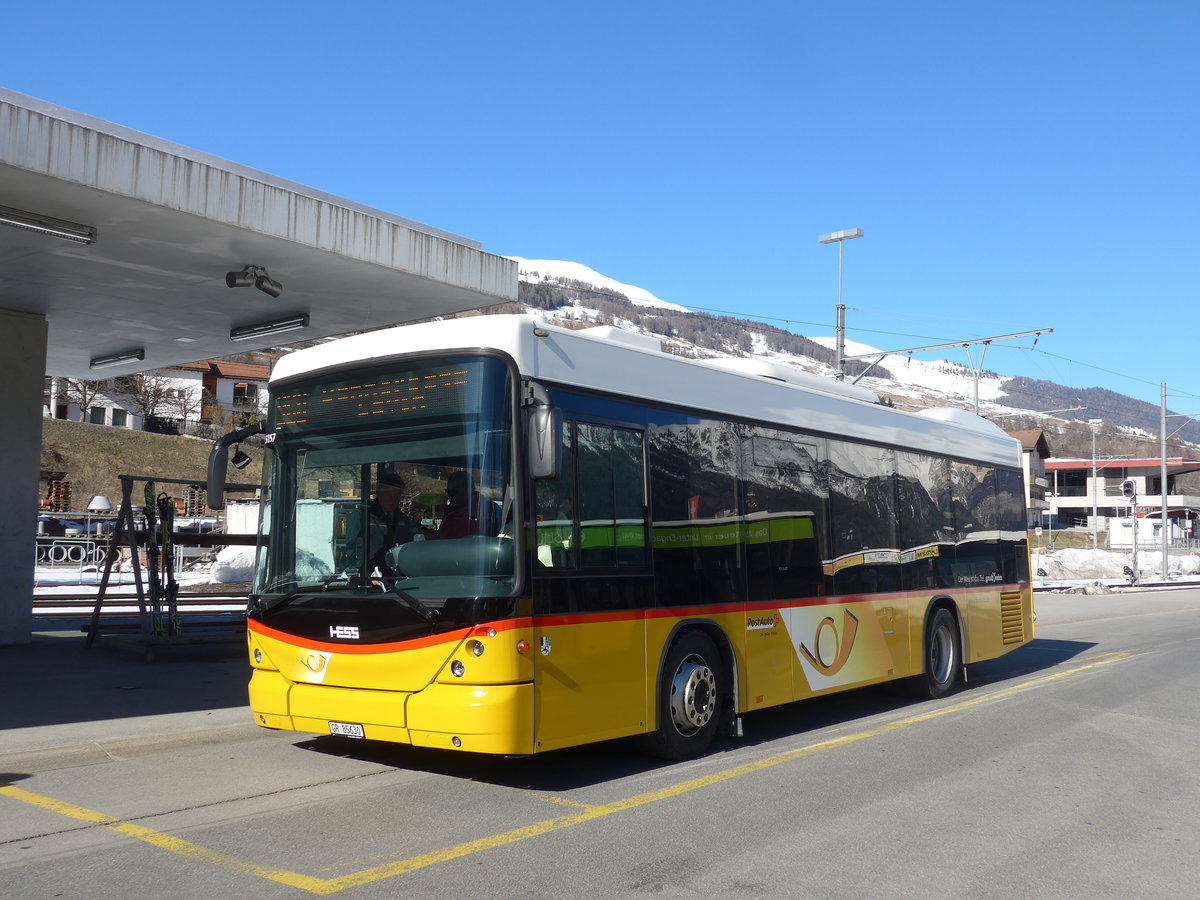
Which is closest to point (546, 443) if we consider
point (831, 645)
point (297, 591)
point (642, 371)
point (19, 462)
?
point (642, 371)

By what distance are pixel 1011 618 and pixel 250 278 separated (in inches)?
404

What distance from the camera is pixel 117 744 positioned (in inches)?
335

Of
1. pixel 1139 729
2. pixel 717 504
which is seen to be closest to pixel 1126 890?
pixel 717 504

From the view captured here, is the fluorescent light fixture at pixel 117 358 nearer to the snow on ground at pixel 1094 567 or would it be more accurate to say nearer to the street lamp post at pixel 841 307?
the street lamp post at pixel 841 307

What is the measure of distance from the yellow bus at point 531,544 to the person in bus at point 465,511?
0.05ft

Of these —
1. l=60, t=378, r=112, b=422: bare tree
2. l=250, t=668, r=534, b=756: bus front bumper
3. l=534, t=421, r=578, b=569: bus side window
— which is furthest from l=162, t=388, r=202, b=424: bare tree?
l=534, t=421, r=578, b=569: bus side window

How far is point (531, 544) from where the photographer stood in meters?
6.83

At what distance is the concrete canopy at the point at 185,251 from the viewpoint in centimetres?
953

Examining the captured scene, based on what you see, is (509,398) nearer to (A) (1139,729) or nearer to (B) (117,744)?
(B) (117,744)

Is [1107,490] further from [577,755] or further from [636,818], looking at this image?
[636,818]

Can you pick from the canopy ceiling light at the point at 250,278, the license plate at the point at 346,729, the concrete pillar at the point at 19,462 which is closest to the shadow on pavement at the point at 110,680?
the concrete pillar at the point at 19,462

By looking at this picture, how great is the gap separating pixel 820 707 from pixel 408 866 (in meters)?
7.01

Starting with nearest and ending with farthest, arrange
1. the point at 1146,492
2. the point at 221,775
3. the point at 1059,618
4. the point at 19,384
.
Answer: the point at 221,775
the point at 19,384
the point at 1059,618
the point at 1146,492

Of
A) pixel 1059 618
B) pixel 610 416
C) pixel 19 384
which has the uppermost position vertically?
pixel 19 384
